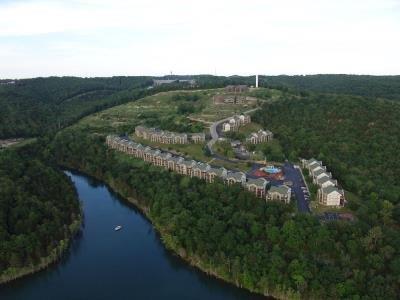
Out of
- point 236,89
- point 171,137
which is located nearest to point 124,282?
point 171,137

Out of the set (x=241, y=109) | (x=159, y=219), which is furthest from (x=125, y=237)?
(x=241, y=109)

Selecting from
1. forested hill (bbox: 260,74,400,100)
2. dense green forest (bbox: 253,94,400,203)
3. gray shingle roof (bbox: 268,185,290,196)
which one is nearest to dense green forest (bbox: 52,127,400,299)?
gray shingle roof (bbox: 268,185,290,196)

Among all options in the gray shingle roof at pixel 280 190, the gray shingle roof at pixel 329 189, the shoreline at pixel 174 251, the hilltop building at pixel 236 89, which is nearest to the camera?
the shoreline at pixel 174 251

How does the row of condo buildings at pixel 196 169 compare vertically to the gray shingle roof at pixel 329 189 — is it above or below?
below

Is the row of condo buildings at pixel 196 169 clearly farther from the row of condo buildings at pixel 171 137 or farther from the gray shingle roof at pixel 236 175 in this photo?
the row of condo buildings at pixel 171 137

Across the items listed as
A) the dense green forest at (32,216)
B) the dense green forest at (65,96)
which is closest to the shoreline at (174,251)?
the dense green forest at (32,216)

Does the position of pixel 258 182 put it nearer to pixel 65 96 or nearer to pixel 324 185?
pixel 324 185

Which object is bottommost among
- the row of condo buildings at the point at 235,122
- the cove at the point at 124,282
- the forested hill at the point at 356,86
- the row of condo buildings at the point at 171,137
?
the cove at the point at 124,282

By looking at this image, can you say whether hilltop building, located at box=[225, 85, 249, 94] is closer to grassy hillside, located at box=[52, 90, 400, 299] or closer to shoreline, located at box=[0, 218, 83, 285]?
grassy hillside, located at box=[52, 90, 400, 299]
